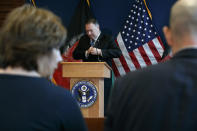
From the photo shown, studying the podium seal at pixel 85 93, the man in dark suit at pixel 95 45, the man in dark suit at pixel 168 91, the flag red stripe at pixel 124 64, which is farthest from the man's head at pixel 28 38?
the flag red stripe at pixel 124 64

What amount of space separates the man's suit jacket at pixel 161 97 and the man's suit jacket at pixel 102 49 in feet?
10.9

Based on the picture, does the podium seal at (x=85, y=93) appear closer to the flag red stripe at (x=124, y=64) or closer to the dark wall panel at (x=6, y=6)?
the flag red stripe at (x=124, y=64)

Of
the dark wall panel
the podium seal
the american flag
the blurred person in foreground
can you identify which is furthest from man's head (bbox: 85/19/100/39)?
the blurred person in foreground

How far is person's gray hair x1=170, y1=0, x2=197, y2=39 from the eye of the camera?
1.05 m

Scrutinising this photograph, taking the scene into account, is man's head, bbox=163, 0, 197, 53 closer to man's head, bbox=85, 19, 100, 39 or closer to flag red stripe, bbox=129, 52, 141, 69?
man's head, bbox=85, 19, 100, 39

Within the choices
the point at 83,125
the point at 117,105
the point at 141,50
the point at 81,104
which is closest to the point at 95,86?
the point at 81,104

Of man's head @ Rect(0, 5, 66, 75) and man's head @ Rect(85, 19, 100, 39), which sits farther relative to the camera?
man's head @ Rect(85, 19, 100, 39)

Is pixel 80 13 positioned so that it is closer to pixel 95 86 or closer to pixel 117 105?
pixel 95 86

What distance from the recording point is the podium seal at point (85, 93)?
366 centimetres

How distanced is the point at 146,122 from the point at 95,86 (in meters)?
2.67

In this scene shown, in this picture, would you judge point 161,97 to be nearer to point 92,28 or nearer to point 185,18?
point 185,18

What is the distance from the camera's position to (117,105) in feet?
3.60

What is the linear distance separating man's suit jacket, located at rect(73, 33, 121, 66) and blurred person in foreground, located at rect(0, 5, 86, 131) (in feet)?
10.3

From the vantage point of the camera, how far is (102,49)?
14.7 feet
